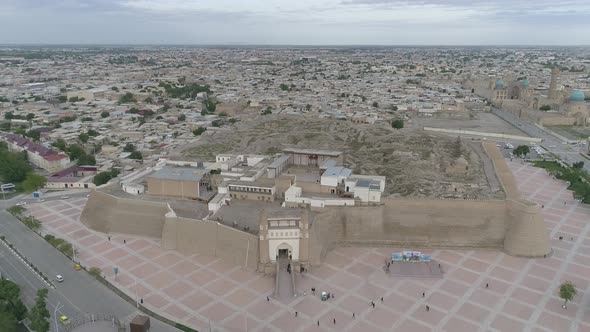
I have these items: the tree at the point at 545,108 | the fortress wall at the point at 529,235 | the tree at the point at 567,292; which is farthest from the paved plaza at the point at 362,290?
the tree at the point at 545,108

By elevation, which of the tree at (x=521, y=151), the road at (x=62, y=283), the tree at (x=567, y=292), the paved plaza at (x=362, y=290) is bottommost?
the road at (x=62, y=283)

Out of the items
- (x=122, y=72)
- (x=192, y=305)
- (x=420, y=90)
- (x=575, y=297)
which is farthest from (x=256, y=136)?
(x=122, y=72)

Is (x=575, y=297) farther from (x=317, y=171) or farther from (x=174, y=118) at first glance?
(x=174, y=118)

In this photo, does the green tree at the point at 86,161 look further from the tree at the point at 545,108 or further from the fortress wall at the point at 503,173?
the tree at the point at 545,108

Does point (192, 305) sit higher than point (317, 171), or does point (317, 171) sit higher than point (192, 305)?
point (317, 171)

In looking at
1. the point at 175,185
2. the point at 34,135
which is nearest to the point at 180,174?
the point at 175,185

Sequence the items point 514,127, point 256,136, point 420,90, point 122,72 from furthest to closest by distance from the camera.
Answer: point 122,72 < point 420,90 < point 514,127 < point 256,136
